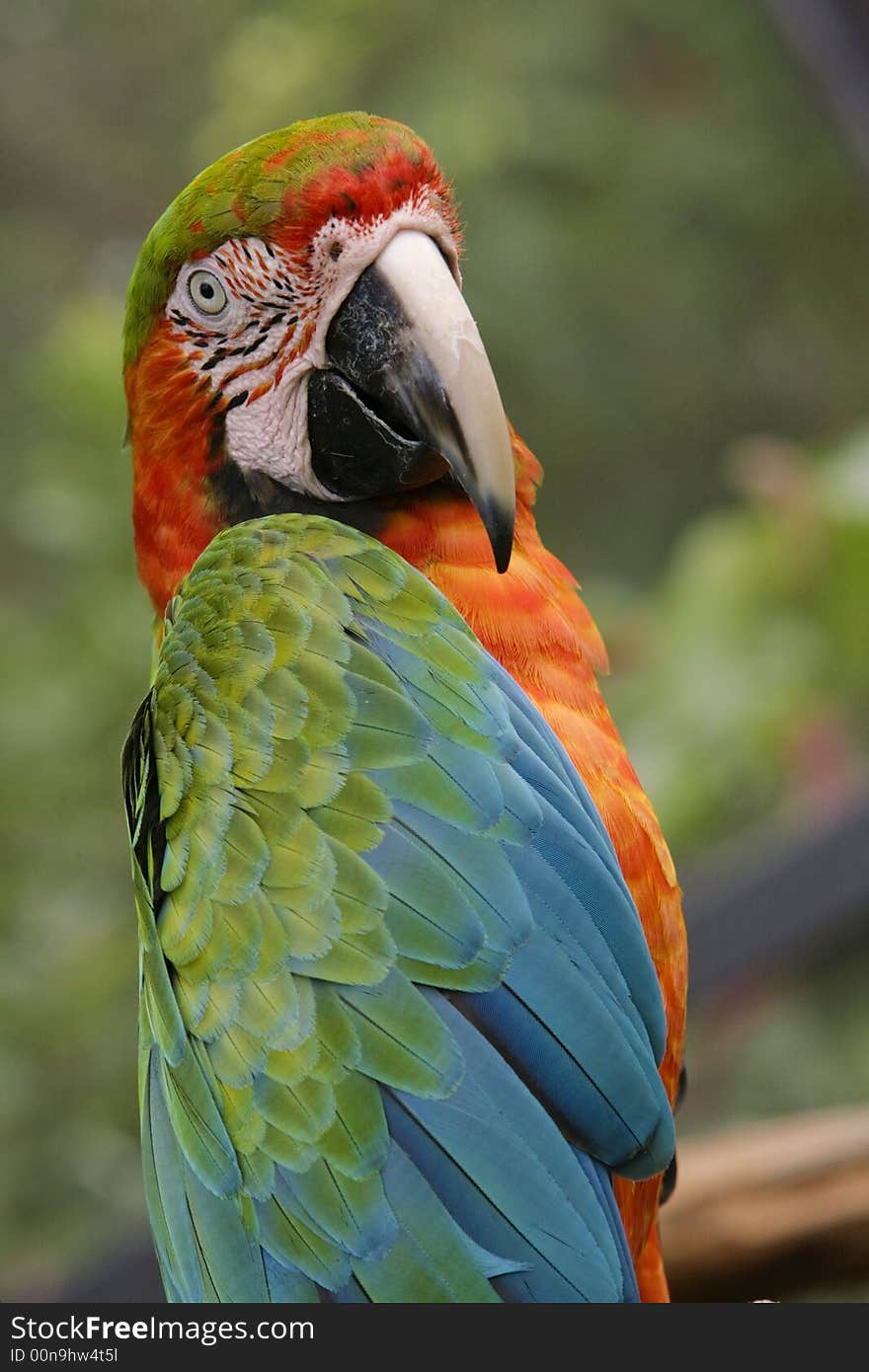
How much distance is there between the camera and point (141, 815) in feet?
2.26

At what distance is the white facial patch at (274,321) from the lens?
2.26 ft

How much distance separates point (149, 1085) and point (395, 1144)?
0.15 meters

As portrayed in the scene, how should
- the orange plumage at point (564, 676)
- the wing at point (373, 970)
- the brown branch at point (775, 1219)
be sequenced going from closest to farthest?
the wing at point (373, 970) → the orange plumage at point (564, 676) → the brown branch at point (775, 1219)

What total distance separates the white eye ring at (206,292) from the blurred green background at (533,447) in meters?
0.84

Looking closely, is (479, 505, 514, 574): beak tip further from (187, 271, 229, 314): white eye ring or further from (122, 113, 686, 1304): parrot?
(187, 271, 229, 314): white eye ring

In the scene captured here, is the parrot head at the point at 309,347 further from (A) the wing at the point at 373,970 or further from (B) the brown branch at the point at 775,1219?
(B) the brown branch at the point at 775,1219

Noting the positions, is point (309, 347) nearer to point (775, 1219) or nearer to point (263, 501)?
point (263, 501)

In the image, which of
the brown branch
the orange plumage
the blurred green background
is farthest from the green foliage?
the orange plumage

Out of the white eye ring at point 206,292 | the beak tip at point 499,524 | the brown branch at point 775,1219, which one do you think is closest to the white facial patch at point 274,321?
the white eye ring at point 206,292

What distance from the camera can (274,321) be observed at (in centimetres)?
72

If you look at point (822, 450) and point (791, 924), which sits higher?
point (822, 450)

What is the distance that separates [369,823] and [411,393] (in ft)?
0.70
